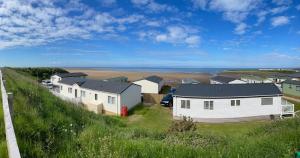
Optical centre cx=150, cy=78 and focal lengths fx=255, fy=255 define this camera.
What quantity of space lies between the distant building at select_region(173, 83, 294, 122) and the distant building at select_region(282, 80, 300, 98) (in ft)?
48.2

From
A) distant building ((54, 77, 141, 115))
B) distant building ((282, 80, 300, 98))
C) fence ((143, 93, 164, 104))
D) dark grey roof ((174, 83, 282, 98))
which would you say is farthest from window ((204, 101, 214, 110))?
distant building ((282, 80, 300, 98))

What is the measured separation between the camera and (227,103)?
88.5 feet

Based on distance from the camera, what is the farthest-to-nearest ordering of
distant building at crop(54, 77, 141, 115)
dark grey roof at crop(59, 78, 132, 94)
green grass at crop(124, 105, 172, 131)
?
dark grey roof at crop(59, 78, 132, 94), distant building at crop(54, 77, 141, 115), green grass at crop(124, 105, 172, 131)

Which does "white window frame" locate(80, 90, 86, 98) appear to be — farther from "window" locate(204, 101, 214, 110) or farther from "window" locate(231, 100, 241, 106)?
"window" locate(231, 100, 241, 106)

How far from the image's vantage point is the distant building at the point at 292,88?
41666 mm

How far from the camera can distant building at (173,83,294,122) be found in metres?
26.9

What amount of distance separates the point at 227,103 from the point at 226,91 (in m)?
1.47

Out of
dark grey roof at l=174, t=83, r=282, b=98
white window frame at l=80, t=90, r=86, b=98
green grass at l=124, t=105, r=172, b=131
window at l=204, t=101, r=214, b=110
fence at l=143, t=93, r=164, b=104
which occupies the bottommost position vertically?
green grass at l=124, t=105, r=172, b=131

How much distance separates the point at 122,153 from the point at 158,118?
23595 mm

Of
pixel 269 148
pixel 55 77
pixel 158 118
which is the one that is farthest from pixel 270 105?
pixel 55 77

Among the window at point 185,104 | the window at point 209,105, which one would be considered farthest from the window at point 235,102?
the window at point 185,104

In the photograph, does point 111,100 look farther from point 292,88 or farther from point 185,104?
point 292,88

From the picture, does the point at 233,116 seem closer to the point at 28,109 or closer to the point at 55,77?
the point at 28,109

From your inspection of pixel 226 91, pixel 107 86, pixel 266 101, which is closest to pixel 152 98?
pixel 107 86
